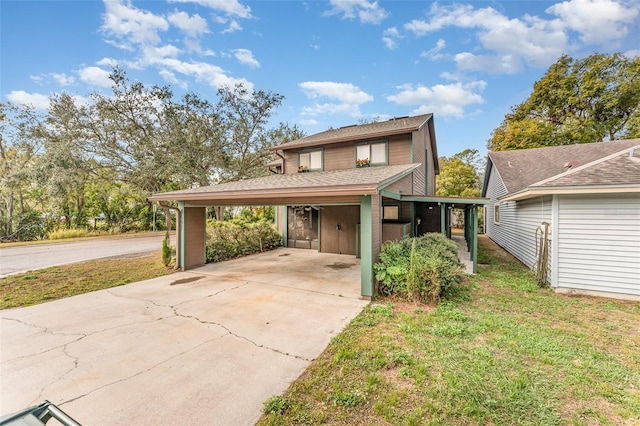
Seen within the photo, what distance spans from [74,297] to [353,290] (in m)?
6.57

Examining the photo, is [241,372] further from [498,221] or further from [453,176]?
[453,176]

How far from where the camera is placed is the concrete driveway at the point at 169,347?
8.55 feet

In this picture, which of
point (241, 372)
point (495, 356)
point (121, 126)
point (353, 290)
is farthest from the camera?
point (121, 126)

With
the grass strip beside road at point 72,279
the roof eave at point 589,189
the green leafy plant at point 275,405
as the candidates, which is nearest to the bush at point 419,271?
the roof eave at point 589,189

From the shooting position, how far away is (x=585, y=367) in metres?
3.15

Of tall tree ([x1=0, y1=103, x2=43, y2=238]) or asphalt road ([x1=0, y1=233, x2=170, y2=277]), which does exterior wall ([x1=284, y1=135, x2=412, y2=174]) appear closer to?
asphalt road ([x1=0, y1=233, x2=170, y2=277])

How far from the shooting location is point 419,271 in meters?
5.31

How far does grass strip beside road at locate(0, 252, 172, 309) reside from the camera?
598cm

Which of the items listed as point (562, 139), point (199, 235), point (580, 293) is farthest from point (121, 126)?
point (562, 139)

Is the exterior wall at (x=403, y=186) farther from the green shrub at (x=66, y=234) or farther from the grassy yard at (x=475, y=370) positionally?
the green shrub at (x=66, y=234)

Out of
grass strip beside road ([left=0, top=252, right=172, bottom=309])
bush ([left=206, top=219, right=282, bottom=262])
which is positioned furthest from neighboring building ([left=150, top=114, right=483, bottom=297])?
grass strip beside road ([left=0, top=252, right=172, bottom=309])

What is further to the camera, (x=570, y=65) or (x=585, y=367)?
(x=570, y=65)

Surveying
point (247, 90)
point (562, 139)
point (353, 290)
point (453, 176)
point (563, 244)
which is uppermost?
point (247, 90)

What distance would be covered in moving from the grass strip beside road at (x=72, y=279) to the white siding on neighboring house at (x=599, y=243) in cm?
1105
